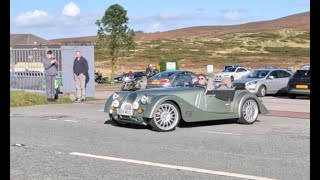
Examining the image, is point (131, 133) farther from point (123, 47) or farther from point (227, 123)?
point (123, 47)

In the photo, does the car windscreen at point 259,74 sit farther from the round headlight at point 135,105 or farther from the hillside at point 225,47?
the hillside at point 225,47

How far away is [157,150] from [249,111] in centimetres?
432

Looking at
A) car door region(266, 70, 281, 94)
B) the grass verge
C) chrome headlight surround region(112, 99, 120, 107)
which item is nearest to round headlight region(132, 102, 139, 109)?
chrome headlight surround region(112, 99, 120, 107)

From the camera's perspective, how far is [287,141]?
9.25 meters

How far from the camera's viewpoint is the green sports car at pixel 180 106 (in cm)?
1046

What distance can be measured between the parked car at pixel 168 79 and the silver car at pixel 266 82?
488 cm

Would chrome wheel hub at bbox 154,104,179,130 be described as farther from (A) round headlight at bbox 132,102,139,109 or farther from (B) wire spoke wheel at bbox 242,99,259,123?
(B) wire spoke wheel at bbox 242,99,259,123

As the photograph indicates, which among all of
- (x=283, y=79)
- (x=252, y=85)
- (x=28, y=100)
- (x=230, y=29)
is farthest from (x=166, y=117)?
(x=230, y=29)

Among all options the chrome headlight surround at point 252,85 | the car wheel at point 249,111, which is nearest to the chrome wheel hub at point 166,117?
the car wheel at point 249,111

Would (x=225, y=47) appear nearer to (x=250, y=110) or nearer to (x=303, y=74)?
(x=303, y=74)

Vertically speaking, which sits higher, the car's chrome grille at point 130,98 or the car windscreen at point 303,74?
the car windscreen at point 303,74

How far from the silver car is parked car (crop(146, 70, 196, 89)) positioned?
4878mm
